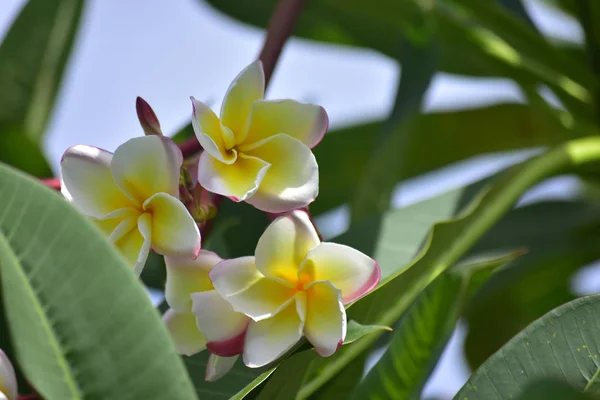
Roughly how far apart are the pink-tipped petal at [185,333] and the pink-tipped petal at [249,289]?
5 cm

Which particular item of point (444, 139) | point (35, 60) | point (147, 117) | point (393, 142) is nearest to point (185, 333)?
point (147, 117)

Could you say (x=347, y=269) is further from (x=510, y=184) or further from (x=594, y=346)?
(x=510, y=184)

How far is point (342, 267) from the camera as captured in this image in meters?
0.45

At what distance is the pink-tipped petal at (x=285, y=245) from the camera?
45cm

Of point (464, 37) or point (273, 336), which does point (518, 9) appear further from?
point (273, 336)

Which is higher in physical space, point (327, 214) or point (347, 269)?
point (347, 269)

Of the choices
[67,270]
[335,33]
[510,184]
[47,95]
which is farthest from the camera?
[335,33]

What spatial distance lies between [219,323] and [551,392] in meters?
0.19

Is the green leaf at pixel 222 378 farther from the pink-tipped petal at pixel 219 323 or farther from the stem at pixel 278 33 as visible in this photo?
the stem at pixel 278 33

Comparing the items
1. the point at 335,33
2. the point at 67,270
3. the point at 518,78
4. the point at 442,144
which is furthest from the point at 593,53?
the point at 67,270

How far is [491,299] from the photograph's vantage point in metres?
1.26

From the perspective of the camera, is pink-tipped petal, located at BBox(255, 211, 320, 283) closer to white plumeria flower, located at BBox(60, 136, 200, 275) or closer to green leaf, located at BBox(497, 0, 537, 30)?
white plumeria flower, located at BBox(60, 136, 200, 275)

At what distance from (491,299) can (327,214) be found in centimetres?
36

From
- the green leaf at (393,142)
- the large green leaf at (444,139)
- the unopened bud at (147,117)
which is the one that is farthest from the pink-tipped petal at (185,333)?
the large green leaf at (444,139)
